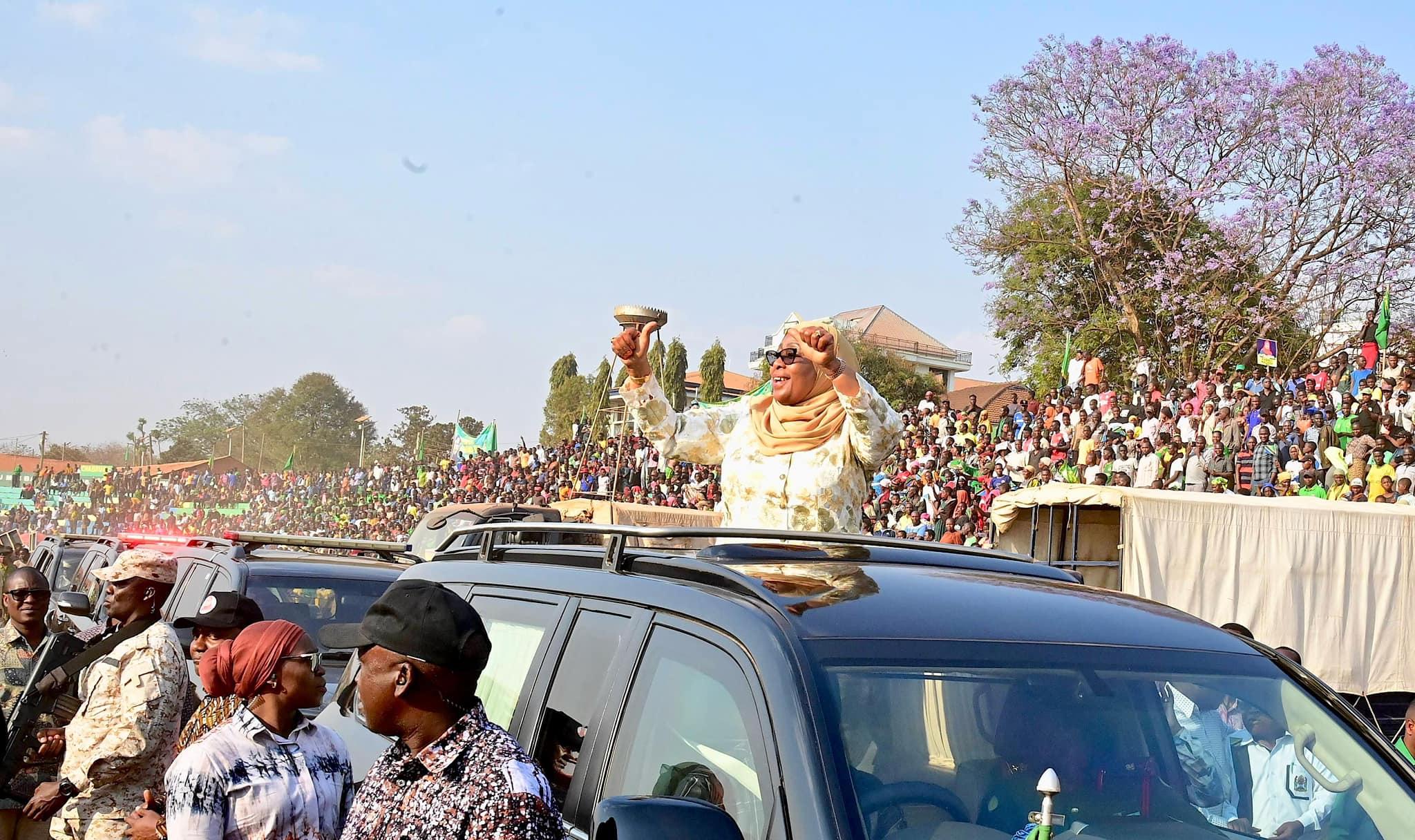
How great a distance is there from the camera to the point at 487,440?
151ft

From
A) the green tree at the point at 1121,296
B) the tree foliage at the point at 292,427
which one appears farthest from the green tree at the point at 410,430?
the green tree at the point at 1121,296

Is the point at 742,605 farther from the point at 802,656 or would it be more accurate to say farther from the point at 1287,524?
the point at 1287,524

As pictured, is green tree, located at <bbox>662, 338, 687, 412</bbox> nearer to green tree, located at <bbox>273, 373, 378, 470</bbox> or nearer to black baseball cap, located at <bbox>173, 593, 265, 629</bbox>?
green tree, located at <bbox>273, 373, 378, 470</bbox>

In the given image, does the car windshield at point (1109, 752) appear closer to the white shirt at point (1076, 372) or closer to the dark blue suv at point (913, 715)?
the dark blue suv at point (913, 715)

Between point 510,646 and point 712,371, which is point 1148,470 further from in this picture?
point 712,371

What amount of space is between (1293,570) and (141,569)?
1048 centimetres

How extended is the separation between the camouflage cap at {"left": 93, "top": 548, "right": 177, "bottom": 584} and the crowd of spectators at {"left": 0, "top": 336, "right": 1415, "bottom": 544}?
2.99m

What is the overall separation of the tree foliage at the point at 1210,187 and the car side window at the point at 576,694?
27289mm

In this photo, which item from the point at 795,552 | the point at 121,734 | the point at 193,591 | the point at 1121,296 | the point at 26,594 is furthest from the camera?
the point at 1121,296

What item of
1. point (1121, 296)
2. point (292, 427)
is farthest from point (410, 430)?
point (1121, 296)

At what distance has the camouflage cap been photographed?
17.8 feet

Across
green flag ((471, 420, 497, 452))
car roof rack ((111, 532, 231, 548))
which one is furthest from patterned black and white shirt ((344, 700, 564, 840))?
green flag ((471, 420, 497, 452))

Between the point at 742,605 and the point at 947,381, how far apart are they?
82.6m

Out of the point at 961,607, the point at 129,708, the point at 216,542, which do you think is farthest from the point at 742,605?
the point at 216,542
